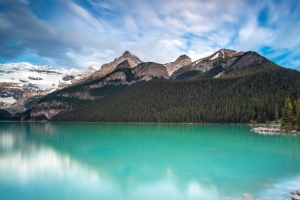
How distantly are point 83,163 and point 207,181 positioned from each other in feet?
53.5

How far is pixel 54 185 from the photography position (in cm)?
2255

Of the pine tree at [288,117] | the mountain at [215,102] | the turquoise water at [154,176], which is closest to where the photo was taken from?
the turquoise water at [154,176]

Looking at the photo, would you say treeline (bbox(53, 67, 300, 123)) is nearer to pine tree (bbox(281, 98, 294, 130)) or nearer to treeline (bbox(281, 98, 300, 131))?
pine tree (bbox(281, 98, 294, 130))

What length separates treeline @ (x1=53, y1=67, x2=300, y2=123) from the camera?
11206 centimetres

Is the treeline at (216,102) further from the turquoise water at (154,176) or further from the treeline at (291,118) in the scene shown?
the turquoise water at (154,176)

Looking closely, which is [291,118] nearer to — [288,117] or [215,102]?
[288,117]

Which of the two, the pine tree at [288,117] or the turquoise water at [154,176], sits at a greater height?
the pine tree at [288,117]

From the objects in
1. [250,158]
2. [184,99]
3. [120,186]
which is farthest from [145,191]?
[184,99]

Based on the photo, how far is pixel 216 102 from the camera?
474 feet

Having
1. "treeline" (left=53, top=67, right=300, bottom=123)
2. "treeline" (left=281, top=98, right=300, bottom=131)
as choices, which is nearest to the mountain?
"treeline" (left=53, top=67, right=300, bottom=123)

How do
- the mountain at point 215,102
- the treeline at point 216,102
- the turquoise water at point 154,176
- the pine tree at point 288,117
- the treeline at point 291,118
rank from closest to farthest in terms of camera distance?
the turquoise water at point 154,176 < the treeline at point 291,118 < the pine tree at point 288,117 < the treeline at point 216,102 < the mountain at point 215,102

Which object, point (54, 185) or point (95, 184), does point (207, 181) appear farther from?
point (54, 185)

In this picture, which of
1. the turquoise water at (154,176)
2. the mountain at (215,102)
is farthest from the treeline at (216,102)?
the turquoise water at (154,176)

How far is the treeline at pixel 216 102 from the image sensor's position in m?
112
